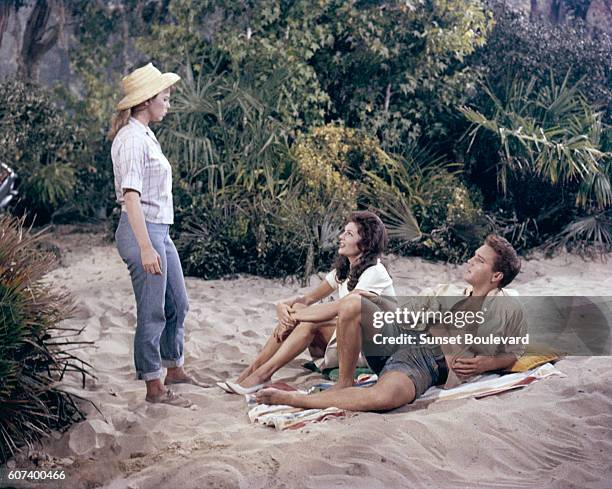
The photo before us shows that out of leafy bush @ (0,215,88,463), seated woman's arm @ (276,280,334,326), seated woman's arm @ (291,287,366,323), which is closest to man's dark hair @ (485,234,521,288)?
seated woman's arm @ (291,287,366,323)

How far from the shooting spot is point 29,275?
4008mm

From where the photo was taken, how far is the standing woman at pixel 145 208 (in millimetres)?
4145

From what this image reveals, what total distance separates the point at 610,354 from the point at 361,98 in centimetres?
515

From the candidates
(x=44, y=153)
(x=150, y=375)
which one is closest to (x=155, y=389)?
(x=150, y=375)

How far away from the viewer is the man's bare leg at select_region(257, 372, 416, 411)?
4055mm

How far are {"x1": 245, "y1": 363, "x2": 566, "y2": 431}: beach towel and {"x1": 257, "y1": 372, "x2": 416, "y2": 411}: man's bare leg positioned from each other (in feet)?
0.12

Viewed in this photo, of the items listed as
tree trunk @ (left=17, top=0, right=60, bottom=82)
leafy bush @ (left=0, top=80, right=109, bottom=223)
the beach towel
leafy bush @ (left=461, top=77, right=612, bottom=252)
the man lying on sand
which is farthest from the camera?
tree trunk @ (left=17, top=0, right=60, bottom=82)

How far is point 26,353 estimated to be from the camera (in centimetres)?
402

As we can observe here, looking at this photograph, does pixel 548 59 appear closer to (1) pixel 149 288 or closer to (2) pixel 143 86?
(2) pixel 143 86

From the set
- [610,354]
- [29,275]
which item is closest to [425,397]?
[610,354]

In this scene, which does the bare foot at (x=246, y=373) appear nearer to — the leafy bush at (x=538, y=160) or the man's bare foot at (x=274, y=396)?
the man's bare foot at (x=274, y=396)

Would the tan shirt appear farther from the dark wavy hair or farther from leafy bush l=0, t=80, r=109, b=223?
leafy bush l=0, t=80, r=109, b=223

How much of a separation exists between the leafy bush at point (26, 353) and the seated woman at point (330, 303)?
35.7 inches

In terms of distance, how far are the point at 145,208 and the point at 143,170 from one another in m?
0.18
